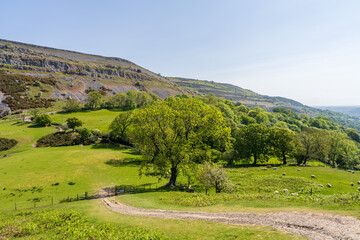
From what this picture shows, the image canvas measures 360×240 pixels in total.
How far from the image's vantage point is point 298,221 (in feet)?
53.3

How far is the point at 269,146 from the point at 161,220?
58.1 meters

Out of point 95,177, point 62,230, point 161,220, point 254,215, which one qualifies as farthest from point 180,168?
point 95,177

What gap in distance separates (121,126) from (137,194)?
56.7 m

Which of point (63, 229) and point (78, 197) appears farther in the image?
point (78, 197)

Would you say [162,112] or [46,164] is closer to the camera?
[162,112]

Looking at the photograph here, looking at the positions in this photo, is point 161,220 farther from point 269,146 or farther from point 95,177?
point 269,146

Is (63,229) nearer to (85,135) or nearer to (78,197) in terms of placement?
(78,197)

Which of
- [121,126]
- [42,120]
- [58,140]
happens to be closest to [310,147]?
[121,126]

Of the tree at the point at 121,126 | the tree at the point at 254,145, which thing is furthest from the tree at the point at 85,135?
the tree at the point at 254,145

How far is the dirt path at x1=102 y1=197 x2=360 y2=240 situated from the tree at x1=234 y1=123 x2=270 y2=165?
152 feet

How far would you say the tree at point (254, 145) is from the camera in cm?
6322

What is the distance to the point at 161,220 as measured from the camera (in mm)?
20016

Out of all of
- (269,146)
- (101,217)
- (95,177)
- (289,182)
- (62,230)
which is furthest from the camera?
(269,146)

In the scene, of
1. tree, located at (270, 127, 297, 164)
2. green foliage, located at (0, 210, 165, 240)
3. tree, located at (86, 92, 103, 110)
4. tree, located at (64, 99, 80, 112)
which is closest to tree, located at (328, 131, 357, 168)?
tree, located at (270, 127, 297, 164)
